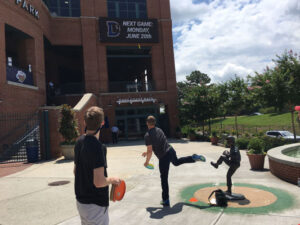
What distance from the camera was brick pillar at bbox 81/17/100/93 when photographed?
23922 mm

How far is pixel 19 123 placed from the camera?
1617 cm

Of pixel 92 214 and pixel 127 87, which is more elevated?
pixel 127 87

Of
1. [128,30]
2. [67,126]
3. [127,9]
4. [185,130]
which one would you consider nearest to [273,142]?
[67,126]

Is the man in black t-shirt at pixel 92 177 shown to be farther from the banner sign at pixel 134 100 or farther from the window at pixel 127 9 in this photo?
the window at pixel 127 9

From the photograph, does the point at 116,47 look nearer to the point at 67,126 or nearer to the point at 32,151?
the point at 67,126

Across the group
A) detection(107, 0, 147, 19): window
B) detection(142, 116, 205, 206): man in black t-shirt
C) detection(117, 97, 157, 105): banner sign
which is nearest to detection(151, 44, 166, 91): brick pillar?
detection(117, 97, 157, 105): banner sign

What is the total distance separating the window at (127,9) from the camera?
25.5m

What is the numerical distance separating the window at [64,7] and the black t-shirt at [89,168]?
2481cm

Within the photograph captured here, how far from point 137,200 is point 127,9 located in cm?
2336

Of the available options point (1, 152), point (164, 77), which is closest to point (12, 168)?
point (1, 152)

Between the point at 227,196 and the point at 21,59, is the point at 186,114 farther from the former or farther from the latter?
the point at 227,196

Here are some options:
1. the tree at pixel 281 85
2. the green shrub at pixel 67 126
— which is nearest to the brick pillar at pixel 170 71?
the tree at pixel 281 85

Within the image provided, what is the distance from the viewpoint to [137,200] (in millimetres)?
5938

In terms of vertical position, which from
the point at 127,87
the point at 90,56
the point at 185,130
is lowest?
the point at 185,130
